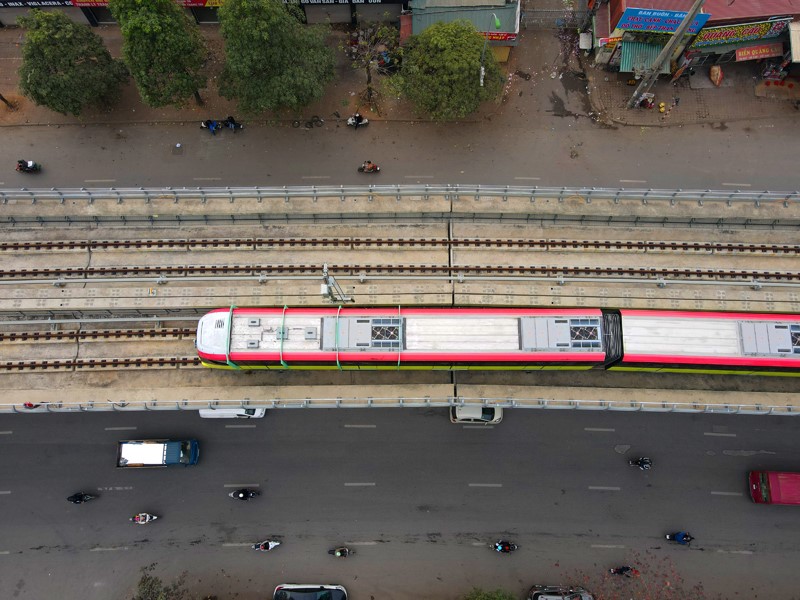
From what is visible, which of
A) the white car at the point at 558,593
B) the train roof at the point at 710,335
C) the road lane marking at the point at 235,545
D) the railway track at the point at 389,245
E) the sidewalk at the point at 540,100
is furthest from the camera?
the sidewalk at the point at 540,100

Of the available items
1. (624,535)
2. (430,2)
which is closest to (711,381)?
(624,535)

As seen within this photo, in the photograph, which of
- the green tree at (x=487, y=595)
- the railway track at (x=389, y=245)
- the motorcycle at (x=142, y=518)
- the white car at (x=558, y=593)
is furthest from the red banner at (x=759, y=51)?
the motorcycle at (x=142, y=518)

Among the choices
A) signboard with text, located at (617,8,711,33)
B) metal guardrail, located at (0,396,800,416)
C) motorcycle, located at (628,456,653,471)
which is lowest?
motorcycle, located at (628,456,653,471)

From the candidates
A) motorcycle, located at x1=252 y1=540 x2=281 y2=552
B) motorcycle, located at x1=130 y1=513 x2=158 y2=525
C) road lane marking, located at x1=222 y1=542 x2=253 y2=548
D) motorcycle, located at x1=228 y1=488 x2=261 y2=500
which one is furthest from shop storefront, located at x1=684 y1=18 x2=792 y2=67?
motorcycle, located at x1=130 y1=513 x2=158 y2=525

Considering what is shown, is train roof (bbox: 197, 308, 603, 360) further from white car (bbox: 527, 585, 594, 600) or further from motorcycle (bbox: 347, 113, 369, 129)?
motorcycle (bbox: 347, 113, 369, 129)

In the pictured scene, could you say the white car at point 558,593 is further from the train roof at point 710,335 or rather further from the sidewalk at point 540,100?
the sidewalk at point 540,100

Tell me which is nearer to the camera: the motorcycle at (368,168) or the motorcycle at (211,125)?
the motorcycle at (368,168)
